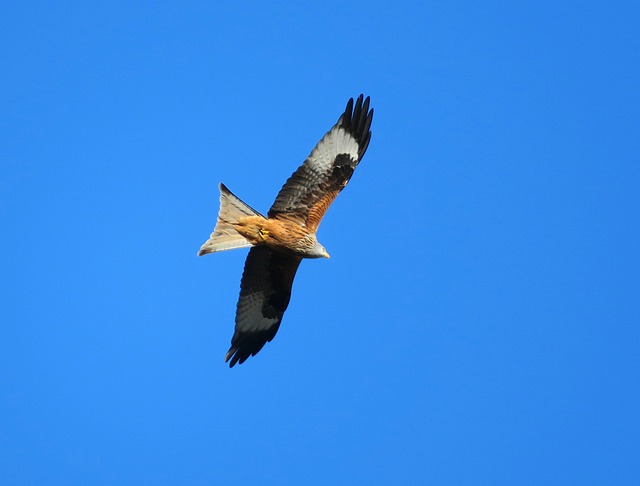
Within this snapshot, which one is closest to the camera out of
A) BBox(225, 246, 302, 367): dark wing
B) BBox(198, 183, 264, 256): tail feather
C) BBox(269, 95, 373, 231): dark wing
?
BBox(198, 183, 264, 256): tail feather

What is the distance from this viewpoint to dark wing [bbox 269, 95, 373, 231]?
993 centimetres

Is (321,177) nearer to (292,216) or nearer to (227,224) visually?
(292,216)

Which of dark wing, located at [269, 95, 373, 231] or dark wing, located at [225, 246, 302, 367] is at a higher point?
dark wing, located at [269, 95, 373, 231]

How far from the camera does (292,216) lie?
9.92 metres

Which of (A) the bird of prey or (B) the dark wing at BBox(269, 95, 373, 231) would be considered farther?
(B) the dark wing at BBox(269, 95, 373, 231)

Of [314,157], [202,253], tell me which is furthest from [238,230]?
[314,157]

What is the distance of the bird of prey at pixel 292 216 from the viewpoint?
32.0 ft

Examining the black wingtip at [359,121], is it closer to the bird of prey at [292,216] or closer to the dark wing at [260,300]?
the bird of prey at [292,216]

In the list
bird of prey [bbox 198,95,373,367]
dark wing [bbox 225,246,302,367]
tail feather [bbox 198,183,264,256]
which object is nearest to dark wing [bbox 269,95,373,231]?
bird of prey [bbox 198,95,373,367]

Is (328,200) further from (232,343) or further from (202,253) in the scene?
(232,343)

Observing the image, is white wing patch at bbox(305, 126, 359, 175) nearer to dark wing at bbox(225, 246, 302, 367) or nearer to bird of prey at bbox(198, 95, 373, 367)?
bird of prey at bbox(198, 95, 373, 367)

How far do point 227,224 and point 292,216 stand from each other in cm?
68

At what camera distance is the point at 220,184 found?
970cm

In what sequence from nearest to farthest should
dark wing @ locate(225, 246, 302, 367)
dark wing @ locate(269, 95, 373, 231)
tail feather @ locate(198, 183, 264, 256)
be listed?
tail feather @ locate(198, 183, 264, 256), dark wing @ locate(269, 95, 373, 231), dark wing @ locate(225, 246, 302, 367)
